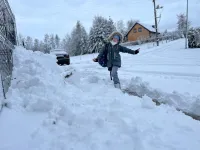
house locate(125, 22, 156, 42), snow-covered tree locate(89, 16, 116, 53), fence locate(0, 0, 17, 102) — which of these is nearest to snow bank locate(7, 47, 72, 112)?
fence locate(0, 0, 17, 102)

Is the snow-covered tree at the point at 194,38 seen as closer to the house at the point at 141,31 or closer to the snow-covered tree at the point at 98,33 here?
the snow-covered tree at the point at 98,33

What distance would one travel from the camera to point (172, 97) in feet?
15.8

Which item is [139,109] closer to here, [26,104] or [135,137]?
[135,137]

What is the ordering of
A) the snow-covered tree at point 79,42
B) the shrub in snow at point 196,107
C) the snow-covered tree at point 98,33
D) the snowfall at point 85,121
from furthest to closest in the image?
1. the snow-covered tree at point 79,42
2. the snow-covered tree at point 98,33
3. the shrub in snow at point 196,107
4. the snowfall at point 85,121

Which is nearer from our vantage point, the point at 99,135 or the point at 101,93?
the point at 99,135

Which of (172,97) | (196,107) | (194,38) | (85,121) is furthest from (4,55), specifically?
(194,38)

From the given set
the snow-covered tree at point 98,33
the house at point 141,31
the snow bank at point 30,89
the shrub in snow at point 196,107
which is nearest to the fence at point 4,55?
the snow bank at point 30,89

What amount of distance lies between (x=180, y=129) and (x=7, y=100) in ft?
8.69

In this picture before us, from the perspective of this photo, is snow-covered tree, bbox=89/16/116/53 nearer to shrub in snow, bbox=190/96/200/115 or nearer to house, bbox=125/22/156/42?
house, bbox=125/22/156/42

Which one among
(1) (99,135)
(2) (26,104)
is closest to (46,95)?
(2) (26,104)

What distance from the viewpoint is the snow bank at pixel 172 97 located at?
14.2ft

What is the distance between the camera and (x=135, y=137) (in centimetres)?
269

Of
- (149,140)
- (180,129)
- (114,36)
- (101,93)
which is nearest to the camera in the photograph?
(149,140)

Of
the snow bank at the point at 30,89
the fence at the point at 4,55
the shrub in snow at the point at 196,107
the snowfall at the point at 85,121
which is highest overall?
the fence at the point at 4,55
